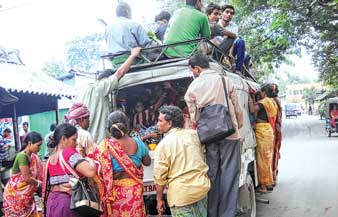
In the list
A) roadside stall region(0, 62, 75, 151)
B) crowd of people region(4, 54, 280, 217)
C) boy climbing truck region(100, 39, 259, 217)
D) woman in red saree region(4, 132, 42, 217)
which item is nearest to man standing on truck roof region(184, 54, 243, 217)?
crowd of people region(4, 54, 280, 217)

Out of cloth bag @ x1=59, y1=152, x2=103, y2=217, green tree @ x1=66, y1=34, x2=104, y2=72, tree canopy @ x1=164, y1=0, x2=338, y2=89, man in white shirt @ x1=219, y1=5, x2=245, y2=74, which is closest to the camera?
cloth bag @ x1=59, y1=152, x2=103, y2=217

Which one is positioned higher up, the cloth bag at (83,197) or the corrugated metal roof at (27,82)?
the corrugated metal roof at (27,82)

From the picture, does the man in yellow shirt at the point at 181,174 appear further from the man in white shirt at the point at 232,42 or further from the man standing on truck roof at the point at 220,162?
the man in white shirt at the point at 232,42

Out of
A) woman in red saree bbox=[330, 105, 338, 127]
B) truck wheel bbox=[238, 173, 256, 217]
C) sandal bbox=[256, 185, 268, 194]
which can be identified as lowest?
woman in red saree bbox=[330, 105, 338, 127]

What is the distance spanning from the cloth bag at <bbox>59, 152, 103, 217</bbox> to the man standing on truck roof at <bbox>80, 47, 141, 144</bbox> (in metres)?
1.55

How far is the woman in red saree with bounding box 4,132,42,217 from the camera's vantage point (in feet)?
15.2

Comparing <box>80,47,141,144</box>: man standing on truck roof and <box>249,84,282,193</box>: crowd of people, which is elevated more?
<box>80,47,141,144</box>: man standing on truck roof

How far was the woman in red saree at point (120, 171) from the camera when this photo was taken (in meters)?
3.60

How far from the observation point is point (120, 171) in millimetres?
3656

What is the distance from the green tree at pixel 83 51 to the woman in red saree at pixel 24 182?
35.0 m

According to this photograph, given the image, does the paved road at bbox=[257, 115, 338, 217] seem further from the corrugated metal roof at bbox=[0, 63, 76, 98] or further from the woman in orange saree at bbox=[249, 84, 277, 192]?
the corrugated metal roof at bbox=[0, 63, 76, 98]

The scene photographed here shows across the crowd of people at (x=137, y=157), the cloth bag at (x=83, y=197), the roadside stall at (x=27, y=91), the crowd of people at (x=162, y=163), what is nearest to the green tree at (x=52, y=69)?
the roadside stall at (x=27, y=91)

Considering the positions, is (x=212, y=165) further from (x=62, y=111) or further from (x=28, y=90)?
(x=62, y=111)

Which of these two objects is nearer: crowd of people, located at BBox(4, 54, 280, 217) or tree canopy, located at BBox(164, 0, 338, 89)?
crowd of people, located at BBox(4, 54, 280, 217)
